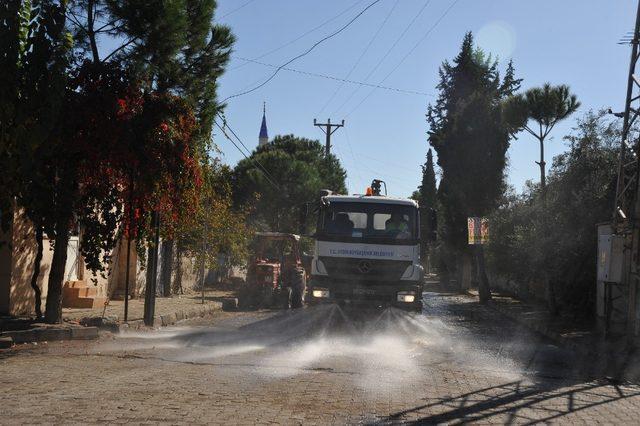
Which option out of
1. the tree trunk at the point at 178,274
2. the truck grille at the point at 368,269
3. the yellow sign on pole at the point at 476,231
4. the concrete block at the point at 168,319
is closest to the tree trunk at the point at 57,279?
the concrete block at the point at 168,319

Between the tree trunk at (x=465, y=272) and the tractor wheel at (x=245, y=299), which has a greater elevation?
the tree trunk at (x=465, y=272)

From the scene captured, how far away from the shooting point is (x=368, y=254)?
15773 millimetres

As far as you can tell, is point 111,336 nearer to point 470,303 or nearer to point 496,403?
point 496,403

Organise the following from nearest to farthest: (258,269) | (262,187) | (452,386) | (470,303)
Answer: (452,386), (258,269), (470,303), (262,187)

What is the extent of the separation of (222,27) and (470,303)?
16651 mm

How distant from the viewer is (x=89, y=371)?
8.91m

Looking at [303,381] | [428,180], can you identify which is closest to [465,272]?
[303,381]

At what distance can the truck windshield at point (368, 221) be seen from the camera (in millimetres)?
15969

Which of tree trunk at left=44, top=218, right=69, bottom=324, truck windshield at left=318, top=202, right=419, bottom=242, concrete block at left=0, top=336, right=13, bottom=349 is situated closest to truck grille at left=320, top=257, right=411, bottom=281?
truck windshield at left=318, top=202, right=419, bottom=242

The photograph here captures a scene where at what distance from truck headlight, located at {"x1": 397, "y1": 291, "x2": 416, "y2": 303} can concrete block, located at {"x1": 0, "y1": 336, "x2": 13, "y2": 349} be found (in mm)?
7910

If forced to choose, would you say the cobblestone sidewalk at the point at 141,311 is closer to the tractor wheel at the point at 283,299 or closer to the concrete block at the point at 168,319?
the concrete block at the point at 168,319

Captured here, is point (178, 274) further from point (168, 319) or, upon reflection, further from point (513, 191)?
point (513, 191)

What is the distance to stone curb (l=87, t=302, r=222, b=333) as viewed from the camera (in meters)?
13.3

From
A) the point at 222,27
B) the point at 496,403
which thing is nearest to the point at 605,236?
the point at 496,403
